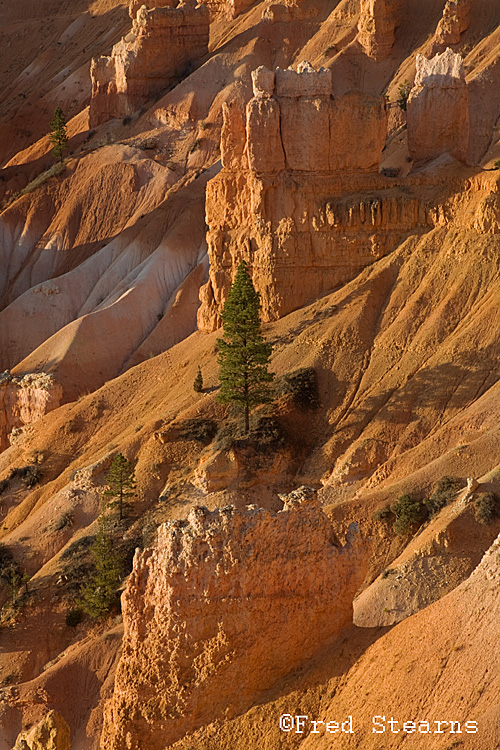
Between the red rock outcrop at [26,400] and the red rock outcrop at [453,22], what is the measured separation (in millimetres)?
34918

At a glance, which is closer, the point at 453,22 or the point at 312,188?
the point at 312,188

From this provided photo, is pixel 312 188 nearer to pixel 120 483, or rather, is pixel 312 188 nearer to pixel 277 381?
pixel 277 381

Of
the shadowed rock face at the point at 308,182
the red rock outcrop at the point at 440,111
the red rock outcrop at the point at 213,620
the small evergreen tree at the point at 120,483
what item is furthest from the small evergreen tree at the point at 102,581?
the red rock outcrop at the point at 440,111

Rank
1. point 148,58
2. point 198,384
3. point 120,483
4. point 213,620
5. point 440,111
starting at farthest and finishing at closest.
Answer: point 148,58 < point 440,111 < point 198,384 < point 120,483 < point 213,620

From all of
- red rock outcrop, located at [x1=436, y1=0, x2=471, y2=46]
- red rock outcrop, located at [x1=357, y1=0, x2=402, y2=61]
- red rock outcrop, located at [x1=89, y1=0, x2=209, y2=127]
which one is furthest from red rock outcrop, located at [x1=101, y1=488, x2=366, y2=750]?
red rock outcrop, located at [x1=89, y1=0, x2=209, y2=127]

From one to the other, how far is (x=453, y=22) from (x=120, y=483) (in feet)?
148

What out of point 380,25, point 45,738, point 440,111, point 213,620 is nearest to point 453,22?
point 380,25

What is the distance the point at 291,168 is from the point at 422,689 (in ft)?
131

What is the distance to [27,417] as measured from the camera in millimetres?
71062

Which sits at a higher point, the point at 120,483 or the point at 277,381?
the point at 277,381

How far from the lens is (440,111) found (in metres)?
63.8

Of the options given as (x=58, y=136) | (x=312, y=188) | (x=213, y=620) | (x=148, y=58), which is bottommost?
(x=213, y=620)

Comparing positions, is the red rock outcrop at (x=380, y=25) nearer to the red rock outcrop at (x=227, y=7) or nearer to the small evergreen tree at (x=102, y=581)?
the red rock outcrop at (x=227, y=7)

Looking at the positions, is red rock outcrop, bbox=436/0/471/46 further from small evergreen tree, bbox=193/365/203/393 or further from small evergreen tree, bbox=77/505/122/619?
small evergreen tree, bbox=77/505/122/619
